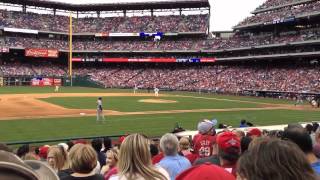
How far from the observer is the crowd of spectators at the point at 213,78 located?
63.6 metres

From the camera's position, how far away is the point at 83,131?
80.4 feet

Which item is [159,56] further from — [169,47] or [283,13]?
[283,13]

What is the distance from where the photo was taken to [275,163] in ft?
7.86

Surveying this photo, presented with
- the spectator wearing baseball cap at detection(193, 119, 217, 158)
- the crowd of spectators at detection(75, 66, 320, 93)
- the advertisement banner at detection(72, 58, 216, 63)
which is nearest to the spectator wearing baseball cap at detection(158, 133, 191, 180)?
the spectator wearing baseball cap at detection(193, 119, 217, 158)

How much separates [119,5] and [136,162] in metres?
97.1

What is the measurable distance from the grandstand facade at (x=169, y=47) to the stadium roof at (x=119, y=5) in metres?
0.22

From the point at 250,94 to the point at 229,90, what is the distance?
15.9 feet

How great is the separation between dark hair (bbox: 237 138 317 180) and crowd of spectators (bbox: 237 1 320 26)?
6700cm

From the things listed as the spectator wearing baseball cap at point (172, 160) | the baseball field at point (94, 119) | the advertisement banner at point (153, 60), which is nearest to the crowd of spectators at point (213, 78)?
the advertisement banner at point (153, 60)

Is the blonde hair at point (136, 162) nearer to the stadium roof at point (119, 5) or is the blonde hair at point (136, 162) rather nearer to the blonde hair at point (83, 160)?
the blonde hair at point (83, 160)

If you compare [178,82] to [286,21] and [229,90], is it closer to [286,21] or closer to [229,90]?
[229,90]

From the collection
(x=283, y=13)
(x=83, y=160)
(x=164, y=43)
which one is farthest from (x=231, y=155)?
(x=164, y=43)

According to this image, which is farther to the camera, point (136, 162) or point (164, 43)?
point (164, 43)

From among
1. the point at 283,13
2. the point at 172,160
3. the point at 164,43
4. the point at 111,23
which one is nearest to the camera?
the point at 172,160
